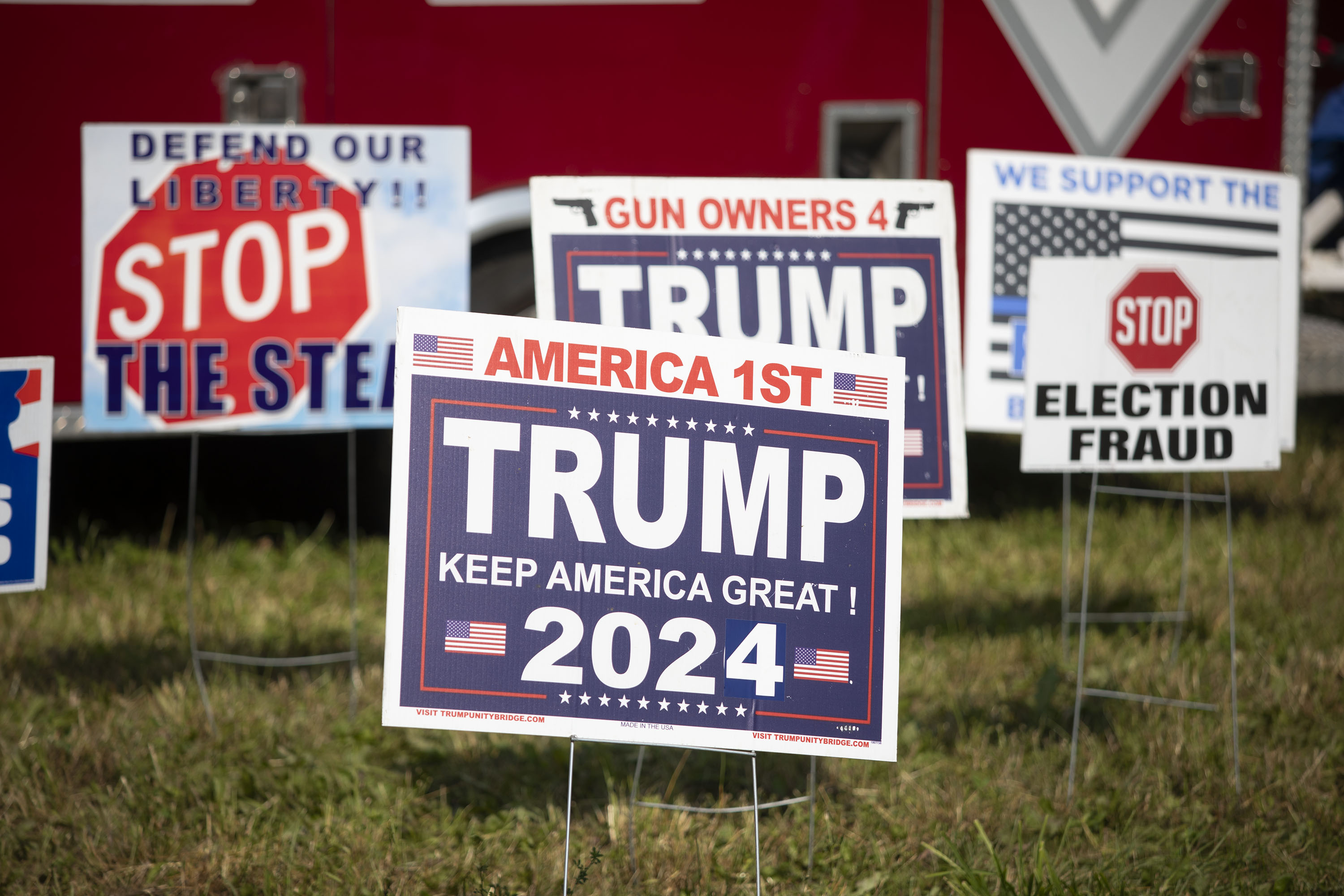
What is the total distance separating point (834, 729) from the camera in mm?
2131

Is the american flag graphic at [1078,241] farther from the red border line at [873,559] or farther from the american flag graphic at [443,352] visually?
the american flag graphic at [443,352]

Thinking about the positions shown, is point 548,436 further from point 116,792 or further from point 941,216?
point 116,792

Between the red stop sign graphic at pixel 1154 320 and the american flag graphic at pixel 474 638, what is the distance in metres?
1.74

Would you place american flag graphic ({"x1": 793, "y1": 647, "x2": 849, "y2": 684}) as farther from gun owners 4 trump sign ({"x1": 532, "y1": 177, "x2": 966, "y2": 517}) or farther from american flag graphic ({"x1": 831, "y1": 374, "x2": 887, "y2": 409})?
gun owners 4 trump sign ({"x1": 532, "y1": 177, "x2": 966, "y2": 517})

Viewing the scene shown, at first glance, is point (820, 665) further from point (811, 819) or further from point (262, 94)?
point (262, 94)

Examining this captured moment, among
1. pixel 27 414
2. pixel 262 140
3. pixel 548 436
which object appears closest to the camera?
pixel 548 436

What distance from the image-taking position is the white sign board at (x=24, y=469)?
2379 mm

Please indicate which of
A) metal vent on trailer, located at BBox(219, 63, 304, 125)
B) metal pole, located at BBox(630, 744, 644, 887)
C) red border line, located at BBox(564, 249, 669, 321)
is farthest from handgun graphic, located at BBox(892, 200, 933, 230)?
metal vent on trailer, located at BBox(219, 63, 304, 125)

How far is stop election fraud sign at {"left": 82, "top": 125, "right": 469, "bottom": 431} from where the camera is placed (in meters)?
3.04

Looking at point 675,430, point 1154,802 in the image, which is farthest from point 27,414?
point 1154,802

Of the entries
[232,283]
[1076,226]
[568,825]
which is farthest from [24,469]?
[1076,226]

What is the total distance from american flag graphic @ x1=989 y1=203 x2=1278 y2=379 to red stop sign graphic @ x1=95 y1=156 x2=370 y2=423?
72.5 inches

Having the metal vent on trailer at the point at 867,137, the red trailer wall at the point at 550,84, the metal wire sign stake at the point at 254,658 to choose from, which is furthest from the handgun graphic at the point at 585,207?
the metal vent on trailer at the point at 867,137

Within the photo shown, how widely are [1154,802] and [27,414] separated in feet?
8.88
